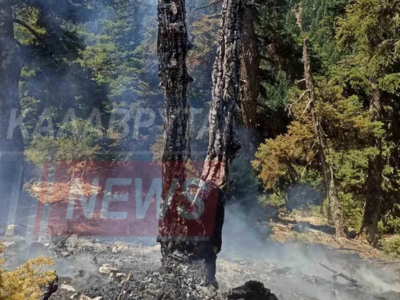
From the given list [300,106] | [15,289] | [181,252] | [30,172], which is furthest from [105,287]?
[30,172]

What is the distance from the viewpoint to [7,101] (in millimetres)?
9648

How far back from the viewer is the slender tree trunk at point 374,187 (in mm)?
8922

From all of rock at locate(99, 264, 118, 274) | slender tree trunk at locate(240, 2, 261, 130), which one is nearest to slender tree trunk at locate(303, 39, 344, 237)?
slender tree trunk at locate(240, 2, 261, 130)

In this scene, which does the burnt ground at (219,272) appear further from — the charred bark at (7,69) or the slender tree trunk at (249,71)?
the slender tree trunk at (249,71)

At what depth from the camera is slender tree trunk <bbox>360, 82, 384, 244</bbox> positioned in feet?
29.3

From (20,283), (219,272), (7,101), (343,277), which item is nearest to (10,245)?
(219,272)

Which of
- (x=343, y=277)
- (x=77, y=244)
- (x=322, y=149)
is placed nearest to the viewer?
(x=343, y=277)

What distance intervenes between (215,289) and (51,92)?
29.1 feet

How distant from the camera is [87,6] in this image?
1091 centimetres

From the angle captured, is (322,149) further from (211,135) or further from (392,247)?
(211,135)

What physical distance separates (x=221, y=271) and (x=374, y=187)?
5227 millimetres

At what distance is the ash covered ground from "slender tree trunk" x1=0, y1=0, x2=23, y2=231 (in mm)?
3541

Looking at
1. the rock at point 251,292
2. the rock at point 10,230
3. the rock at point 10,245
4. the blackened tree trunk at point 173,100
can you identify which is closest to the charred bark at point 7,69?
the rock at point 10,230

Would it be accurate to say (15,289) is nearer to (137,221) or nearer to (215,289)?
(215,289)
